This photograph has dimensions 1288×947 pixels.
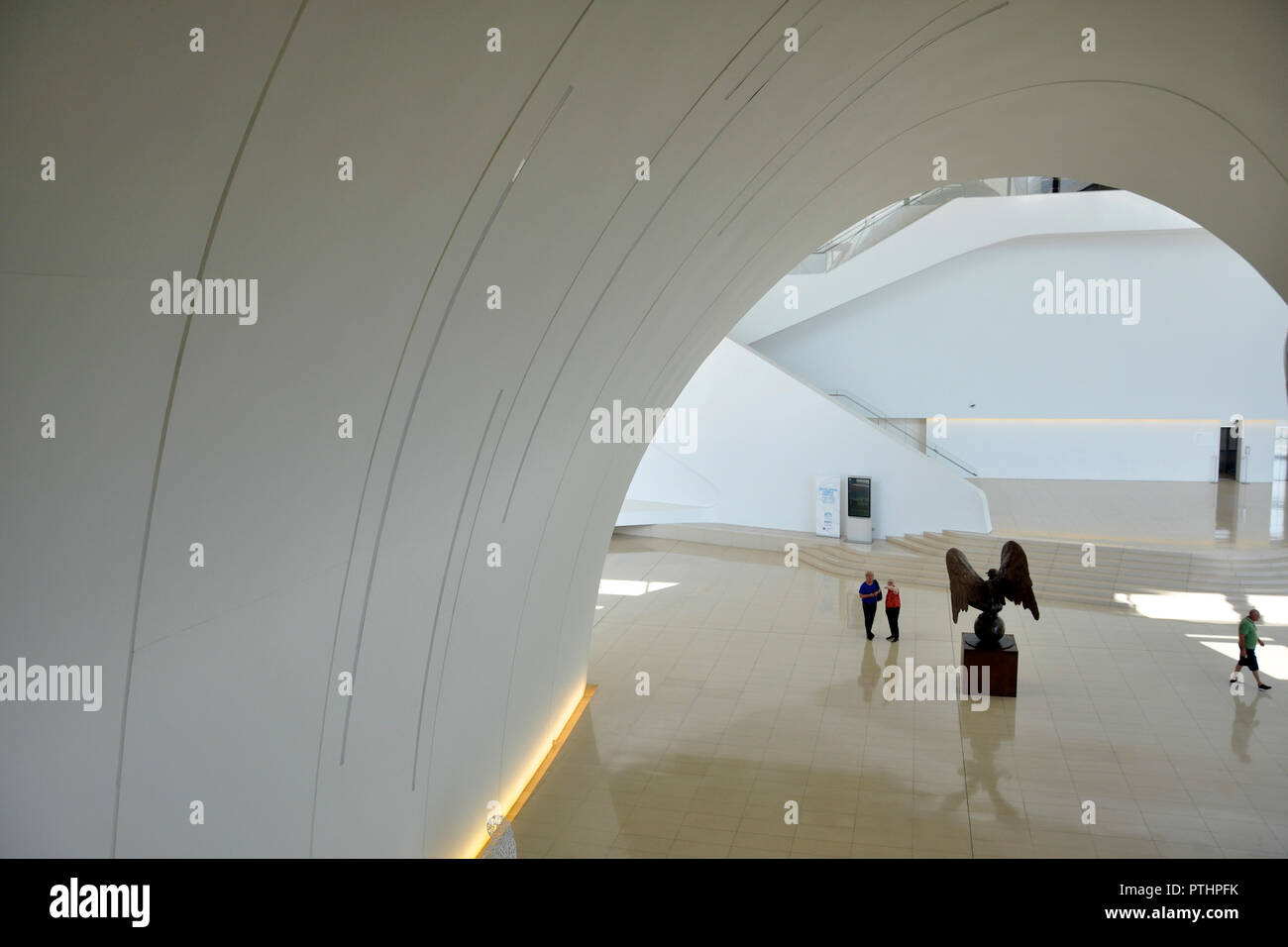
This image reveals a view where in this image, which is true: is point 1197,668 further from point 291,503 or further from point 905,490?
point 291,503

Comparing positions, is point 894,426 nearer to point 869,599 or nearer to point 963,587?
point 869,599

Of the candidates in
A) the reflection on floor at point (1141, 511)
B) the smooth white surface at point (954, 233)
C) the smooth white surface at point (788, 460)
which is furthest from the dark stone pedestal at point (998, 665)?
the smooth white surface at point (954, 233)

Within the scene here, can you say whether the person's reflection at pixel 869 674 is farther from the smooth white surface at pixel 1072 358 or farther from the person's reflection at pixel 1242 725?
the smooth white surface at pixel 1072 358

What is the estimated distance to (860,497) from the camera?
2492 cm

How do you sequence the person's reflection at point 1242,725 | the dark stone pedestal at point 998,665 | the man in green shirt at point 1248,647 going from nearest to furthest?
the person's reflection at point 1242,725
the man in green shirt at point 1248,647
the dark stone pedestal at point 998,665

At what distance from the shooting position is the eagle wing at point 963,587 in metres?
14.7

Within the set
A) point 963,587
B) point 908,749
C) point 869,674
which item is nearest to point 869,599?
point 869,674

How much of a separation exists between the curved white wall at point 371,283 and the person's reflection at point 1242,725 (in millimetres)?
6639

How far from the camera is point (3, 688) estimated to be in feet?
11.9

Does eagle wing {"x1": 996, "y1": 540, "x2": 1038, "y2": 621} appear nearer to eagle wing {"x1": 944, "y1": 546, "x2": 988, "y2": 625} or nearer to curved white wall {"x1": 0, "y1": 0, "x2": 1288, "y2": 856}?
eagle wing {"x1": 944, "y1": 546, "x2": 988, "y2": 625}

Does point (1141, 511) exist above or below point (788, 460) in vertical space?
below

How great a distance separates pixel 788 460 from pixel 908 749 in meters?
14.6

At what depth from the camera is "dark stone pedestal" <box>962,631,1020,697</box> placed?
14062 mm
